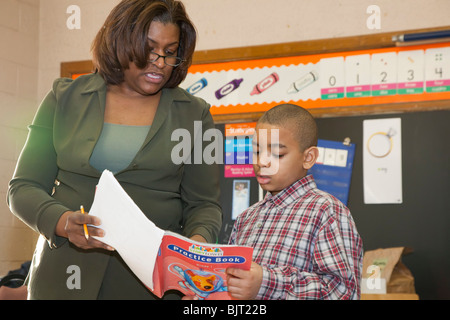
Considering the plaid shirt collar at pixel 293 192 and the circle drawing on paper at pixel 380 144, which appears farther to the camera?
the circle drawing on paper at pixel 380 144

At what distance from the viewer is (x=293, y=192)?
153 centimetres

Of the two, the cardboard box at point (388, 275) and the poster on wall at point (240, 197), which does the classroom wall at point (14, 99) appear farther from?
the cardboard box at point (388, 275)

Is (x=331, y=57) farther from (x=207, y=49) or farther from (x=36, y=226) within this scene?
(x=36, y=226)

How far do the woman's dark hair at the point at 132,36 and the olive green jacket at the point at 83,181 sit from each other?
5cm

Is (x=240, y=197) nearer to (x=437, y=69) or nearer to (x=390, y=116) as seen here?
(x=390, y=116)

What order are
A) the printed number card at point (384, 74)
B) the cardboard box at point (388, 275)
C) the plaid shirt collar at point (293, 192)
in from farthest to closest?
the printed number card at point (384, 74) < the cardboard box at point (388, 275) < the plaid shirt collar at point (293, 192)

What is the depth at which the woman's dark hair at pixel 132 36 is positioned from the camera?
132cm

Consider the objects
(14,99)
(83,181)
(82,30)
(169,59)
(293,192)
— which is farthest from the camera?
(82,30)

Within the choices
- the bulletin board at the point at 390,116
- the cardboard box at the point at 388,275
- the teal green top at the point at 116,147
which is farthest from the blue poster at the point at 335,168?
the teal green top at the point at 116,147

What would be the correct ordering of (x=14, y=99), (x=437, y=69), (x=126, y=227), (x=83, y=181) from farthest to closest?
(x=14, y=99)
(x=437, y=69)
(x=83, y=181)
(x=126, y=227)

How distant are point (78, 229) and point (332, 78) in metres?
2.15

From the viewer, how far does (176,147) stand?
1320 millimetres

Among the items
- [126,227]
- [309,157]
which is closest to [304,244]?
[309,157]

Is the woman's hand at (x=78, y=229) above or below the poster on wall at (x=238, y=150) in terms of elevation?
below
